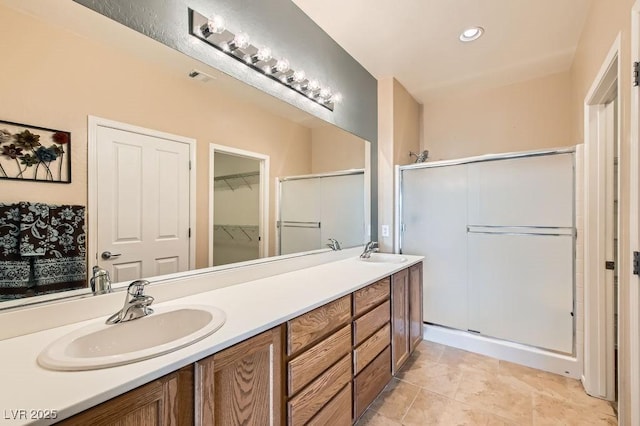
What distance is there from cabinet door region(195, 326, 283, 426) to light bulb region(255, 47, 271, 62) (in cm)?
145

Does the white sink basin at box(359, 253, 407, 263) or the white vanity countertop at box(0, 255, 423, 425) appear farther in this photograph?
the white sink basin at box(359, 253, 407, 263)

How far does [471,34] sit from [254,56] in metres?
1.69

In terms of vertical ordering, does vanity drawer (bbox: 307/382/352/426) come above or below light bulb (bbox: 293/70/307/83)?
below

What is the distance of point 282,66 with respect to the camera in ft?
5.82

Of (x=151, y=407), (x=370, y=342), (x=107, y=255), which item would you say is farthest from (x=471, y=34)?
(x=151, y=407)

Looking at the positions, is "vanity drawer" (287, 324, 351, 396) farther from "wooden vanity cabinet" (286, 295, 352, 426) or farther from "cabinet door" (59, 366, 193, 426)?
"cabinet door" (59, 366, 193, 426)

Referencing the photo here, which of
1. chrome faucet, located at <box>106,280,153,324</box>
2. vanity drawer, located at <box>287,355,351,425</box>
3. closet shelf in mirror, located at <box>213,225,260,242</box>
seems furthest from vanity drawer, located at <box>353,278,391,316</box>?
chrome faucet, located at <box>106,280,153,324</box>

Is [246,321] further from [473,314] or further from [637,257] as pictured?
[473,314]

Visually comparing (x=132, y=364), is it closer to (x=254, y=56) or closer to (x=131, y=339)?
(x=131, y=339)

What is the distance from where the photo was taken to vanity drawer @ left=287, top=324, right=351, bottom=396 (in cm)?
115

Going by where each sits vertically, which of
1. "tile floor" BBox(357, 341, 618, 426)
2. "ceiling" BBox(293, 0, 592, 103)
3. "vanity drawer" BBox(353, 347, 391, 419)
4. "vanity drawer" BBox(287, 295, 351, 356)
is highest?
A: "ceiling" BBox(293, 0, 592, 103)

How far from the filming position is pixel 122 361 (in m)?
0.74

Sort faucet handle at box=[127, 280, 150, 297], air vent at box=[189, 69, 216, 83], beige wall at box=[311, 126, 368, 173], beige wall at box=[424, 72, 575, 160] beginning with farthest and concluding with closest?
beige wall at box=[424, 72, 575, 160], beige wall at box=[311, 126, 368, 173], air vent at box=[189, 69, 216, 83], faucet handle at box=[127, 280, 150, 297]

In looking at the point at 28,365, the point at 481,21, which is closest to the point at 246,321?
the point at 28,365
